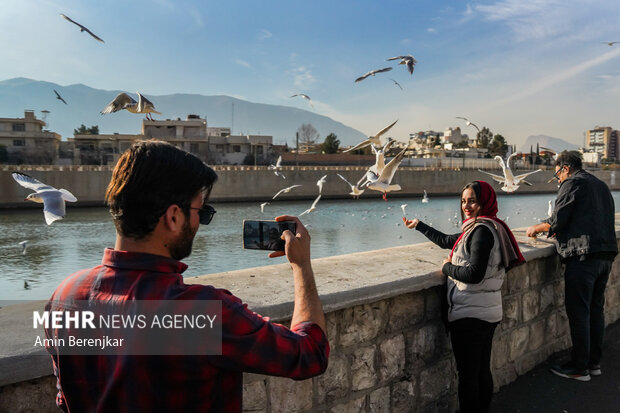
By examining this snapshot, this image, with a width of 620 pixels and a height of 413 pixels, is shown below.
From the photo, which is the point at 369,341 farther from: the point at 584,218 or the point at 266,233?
the point at 584,218

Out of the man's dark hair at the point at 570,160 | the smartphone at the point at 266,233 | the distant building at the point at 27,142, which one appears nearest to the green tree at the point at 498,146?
the distant building at the point at 27,142

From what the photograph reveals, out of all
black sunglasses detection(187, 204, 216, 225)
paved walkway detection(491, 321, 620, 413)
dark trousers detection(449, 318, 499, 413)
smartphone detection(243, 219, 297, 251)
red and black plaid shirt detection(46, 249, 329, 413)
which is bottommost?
paved walkway detection(491, 321, 620, 413)

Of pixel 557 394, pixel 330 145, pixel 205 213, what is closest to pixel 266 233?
pixel 205 213

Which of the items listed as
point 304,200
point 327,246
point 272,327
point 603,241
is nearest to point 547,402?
point 603,241

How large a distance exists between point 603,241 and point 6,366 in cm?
348

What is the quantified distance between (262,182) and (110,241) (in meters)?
18.0

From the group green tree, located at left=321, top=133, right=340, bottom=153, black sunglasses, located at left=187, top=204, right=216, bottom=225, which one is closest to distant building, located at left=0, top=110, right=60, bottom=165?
green tree, located at left=321, top=133, right=340, bottom=153

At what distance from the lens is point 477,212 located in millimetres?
2715

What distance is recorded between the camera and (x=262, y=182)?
32781 millimetres

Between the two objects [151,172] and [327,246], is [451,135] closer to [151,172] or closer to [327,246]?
[327,246]

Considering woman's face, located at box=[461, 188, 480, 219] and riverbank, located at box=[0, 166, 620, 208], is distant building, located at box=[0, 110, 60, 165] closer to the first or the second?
riverbank, located at box=[0, 166, 620, 208]

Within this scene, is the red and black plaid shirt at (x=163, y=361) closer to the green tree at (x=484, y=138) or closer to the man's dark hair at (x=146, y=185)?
the man's dark hair at (x=146, y=185)

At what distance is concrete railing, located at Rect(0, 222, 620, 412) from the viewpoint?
4.74ft

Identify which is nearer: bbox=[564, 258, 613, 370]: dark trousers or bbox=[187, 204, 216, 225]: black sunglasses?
bbox=[187, 204, 216, 225]: black sunglasses
